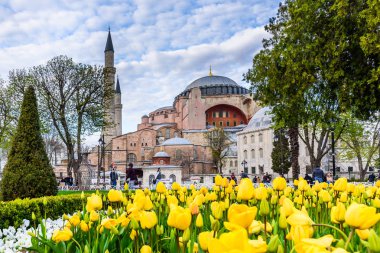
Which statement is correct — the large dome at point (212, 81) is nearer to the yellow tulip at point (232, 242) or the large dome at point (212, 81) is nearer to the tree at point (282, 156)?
the tree at point (282, 156)

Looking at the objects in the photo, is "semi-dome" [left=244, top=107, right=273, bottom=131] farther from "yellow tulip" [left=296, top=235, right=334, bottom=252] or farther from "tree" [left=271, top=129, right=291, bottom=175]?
"yellow tulip" [left=296, top=235, right=334, bottom=252]

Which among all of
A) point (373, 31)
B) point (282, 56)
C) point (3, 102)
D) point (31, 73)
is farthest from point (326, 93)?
point (3, 102)

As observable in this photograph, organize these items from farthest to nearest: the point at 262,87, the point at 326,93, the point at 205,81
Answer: the point at 205,81 → the point at 262,87 → the point at 326,93

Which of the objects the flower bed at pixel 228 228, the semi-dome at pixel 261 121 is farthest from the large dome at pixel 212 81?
the flower bed at pixel 228 228

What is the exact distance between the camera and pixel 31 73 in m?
28.6

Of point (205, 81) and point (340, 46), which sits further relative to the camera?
point (205, 81)

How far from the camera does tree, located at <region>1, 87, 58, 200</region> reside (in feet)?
35.1

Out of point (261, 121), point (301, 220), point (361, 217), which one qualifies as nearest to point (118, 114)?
point (261, 121)

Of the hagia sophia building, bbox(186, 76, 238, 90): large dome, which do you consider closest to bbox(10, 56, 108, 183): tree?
the hagia sophia building

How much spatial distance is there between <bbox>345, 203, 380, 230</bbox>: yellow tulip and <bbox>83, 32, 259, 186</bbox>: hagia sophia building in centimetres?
5629

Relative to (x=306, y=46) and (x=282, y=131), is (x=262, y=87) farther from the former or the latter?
(x=282, y=131)

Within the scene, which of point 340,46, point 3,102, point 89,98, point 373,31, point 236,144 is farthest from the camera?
point 236,144

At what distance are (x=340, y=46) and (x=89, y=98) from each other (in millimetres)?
19142

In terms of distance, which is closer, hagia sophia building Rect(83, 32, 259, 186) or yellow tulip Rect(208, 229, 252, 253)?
yellow tulip Rect(208, 229, 252, 253)
